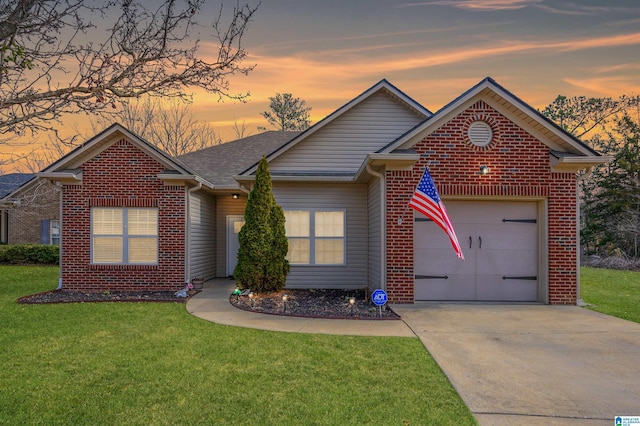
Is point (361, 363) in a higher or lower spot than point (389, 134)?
lower

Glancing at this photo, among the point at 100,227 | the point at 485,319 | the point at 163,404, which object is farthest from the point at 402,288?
the point at 100,227

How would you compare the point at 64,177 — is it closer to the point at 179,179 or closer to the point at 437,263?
the point at 179,179

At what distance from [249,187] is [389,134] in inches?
185

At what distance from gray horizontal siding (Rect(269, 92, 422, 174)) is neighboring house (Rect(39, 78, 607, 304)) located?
3 centimetres

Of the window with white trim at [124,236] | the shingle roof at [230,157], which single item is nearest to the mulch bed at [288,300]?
the window with white trim at [124,236]

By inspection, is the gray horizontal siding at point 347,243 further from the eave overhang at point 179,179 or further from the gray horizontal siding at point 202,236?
the gray horizontal siding at point 202,236

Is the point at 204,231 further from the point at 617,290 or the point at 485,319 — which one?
the point at 617,290

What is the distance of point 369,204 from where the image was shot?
39.4 ft

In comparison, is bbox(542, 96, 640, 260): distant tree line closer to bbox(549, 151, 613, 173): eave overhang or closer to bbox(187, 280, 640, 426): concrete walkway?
bbox(549, 151, 613, 173): eave overhang

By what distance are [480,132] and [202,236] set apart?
9025 millimetres

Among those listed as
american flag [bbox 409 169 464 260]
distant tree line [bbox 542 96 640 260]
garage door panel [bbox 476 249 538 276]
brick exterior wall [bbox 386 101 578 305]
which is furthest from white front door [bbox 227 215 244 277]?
distant tree line [bbox 542 96 640 260]

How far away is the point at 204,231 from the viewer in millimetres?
13789

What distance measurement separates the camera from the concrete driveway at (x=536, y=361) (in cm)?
403

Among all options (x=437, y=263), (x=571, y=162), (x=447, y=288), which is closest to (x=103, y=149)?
(x=437, y=263)
